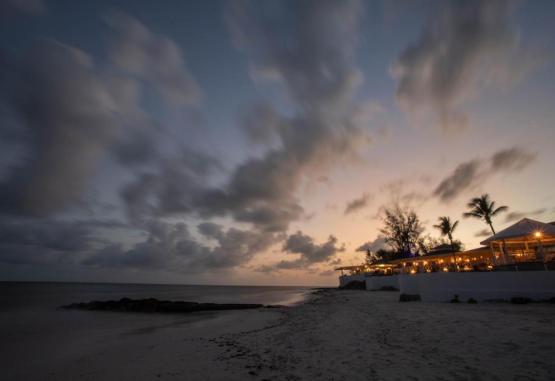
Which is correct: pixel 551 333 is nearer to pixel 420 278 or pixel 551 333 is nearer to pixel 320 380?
pixel 320 380

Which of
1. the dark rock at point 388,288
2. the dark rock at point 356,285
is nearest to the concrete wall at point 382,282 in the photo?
the dark rock at point 388,288

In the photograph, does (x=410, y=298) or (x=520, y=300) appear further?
(x=410, y=298)

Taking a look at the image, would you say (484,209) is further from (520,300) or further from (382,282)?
(520,300)

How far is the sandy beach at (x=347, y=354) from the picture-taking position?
19.8ft

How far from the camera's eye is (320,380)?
609cm

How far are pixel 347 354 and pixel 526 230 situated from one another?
16180 mm

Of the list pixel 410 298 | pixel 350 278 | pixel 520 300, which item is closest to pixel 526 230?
pixel 520 300

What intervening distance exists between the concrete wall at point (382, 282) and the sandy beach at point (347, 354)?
2196 centimetres

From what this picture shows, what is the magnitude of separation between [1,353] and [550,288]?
1089 inches

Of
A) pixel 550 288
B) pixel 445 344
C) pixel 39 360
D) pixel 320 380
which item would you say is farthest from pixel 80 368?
pixel 550 288

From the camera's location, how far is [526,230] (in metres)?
16.5

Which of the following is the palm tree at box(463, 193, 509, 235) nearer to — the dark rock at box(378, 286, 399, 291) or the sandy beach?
the dark rock at box(378, 286, 399, 291)

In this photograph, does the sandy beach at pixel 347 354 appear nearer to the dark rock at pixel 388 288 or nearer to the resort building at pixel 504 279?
the resort building at pixel 504 279

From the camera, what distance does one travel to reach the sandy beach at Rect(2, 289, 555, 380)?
6047 millimetres
